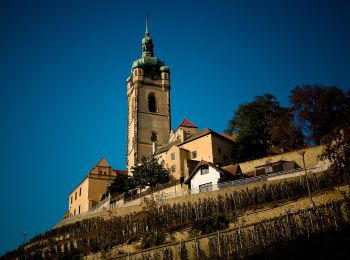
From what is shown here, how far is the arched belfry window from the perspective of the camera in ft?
279

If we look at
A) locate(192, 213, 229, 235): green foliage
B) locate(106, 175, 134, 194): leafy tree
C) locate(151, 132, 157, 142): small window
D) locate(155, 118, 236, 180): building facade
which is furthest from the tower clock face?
locate(192, 213, 229, 235): green foliage

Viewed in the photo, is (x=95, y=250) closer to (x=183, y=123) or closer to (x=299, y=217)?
(x=299, y=217)

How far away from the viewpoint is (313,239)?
2573 cm

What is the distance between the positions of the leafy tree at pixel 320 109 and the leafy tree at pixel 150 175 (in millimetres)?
18826

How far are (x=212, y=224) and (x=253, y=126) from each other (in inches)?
1053

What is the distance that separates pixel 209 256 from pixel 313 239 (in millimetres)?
6781

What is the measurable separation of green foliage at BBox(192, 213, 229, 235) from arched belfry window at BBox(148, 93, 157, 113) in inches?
1940

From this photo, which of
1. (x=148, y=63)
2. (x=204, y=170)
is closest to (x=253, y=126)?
(x=204, y=170)

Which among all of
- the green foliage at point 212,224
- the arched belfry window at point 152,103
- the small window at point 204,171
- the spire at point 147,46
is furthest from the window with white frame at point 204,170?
the spire at point 147,46

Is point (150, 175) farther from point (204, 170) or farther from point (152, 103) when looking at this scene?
point (152, 103)

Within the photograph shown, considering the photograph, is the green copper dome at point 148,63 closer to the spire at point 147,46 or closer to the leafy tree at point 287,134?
the spire at point 147,46

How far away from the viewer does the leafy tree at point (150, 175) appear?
60.4m

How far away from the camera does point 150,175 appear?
61.1 meters

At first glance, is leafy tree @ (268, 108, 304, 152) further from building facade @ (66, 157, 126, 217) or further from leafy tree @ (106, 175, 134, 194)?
building facade @ (66, 157, 126, 217)
